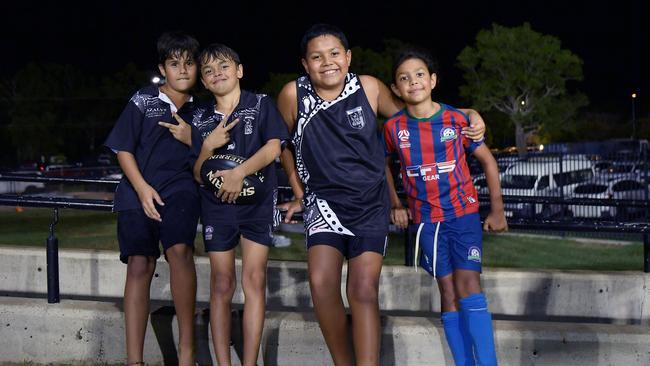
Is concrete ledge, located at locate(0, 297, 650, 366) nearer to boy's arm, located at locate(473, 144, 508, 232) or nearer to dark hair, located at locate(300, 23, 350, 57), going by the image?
boy's arm, located at locate(473, 144, 508, 232)

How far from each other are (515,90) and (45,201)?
240 feet

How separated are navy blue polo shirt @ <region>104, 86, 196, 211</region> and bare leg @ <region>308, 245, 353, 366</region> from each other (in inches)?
32.0

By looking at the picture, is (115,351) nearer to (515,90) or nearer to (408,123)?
(408,123)

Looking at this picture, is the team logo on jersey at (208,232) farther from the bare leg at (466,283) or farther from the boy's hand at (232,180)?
the bare leg at (466,283)

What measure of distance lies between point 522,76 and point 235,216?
72.4 m

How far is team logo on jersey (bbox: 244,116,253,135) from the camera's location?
4172 mm

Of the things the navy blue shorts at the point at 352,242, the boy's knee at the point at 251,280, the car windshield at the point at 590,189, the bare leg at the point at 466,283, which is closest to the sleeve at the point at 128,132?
the boy's knee at the point at 251,280

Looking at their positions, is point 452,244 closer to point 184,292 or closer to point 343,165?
point 343,165

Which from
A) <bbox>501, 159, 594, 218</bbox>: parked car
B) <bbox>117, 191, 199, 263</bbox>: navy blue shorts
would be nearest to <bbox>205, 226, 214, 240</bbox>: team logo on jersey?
<bbox>117, 191, 199, 263</bbox>: navy blue shorts

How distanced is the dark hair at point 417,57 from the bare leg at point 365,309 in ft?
3.26

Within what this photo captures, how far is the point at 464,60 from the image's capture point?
7538 centimetres

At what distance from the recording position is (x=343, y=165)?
13.1 ft


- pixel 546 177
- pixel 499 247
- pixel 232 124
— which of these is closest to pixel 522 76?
pixel 546 177

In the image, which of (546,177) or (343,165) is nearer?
(343,165)
